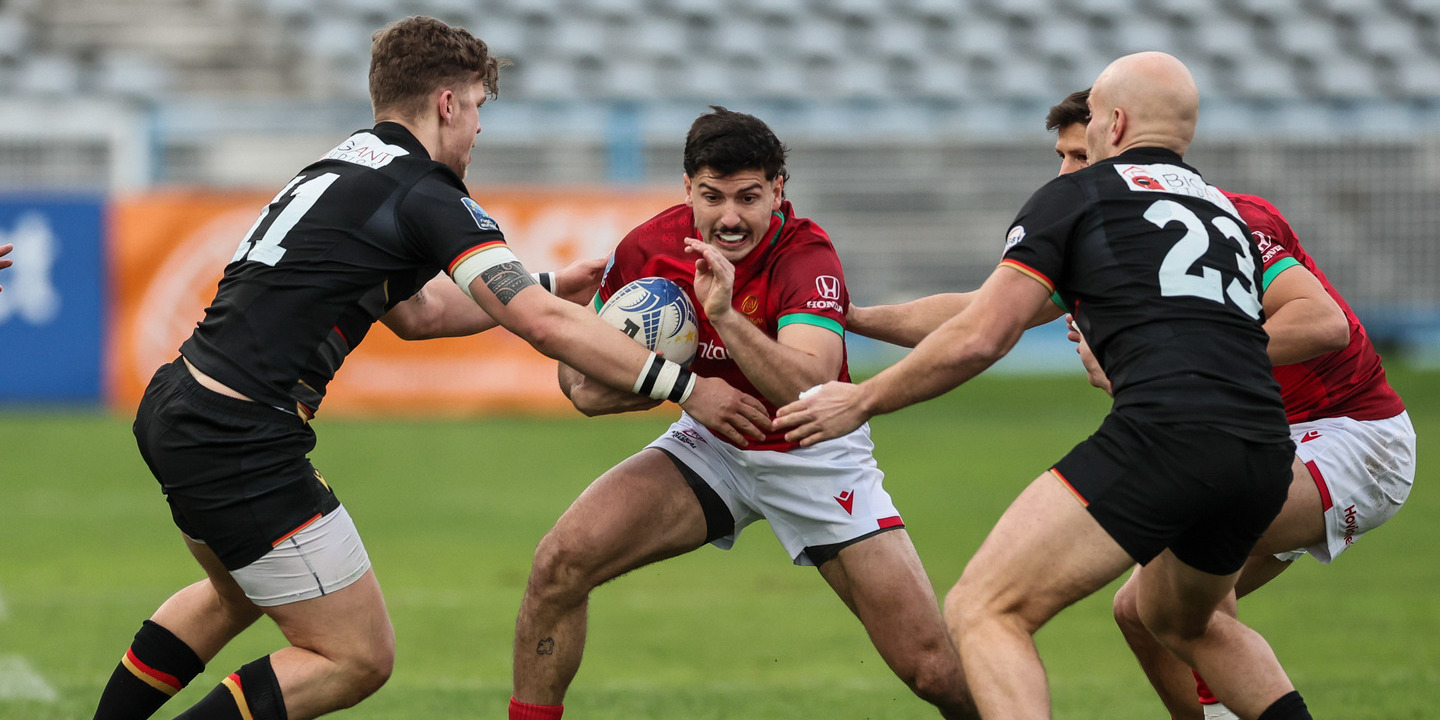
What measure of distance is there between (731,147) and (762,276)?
489mm

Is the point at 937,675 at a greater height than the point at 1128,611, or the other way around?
the point at 1128,611

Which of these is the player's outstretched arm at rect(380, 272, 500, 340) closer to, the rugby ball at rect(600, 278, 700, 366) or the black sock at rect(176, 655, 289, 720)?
the rugby ball at rect(600, 278, 700, 366)

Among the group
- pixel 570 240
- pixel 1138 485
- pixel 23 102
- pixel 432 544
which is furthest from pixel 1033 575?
pixel 23 102

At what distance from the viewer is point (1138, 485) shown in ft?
13.3

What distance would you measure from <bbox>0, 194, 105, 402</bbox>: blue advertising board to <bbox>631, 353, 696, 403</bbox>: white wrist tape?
11.8m

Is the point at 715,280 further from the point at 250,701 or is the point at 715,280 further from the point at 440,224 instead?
the point at 250,701

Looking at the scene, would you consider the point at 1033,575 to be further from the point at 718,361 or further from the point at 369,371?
the point at 369,371

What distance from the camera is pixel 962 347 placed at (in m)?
4.26

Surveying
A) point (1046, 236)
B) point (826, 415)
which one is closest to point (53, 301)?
point (826, 415)

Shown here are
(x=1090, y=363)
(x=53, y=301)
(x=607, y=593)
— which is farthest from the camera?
(x=53, y=301)

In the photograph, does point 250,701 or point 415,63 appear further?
point 415,63

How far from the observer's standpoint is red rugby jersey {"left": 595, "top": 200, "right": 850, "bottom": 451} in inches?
200

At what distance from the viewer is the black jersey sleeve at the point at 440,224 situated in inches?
176

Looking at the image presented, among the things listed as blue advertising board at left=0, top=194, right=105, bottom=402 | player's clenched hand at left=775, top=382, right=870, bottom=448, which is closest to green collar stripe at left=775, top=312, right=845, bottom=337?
player's clenched hand at left=775, top=382, right=870, bottom=448
